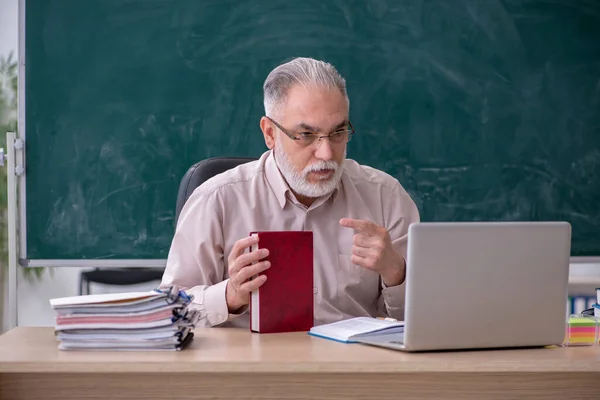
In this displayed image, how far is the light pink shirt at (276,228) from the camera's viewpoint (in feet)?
6.55

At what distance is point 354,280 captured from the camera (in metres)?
2.04

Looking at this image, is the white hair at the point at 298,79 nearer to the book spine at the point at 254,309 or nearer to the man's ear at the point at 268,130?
the man's ear at the point at 268,130

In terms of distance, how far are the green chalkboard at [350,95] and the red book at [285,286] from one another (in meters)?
1.61

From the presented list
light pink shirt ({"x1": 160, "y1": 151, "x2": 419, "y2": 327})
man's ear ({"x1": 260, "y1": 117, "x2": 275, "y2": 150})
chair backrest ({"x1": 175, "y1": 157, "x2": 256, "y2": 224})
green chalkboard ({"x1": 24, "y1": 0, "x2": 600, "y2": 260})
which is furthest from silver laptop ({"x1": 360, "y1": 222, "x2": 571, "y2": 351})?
green chalkboard ({"x1": 24, "y1": 0, "x2": 600, "y2": 260})

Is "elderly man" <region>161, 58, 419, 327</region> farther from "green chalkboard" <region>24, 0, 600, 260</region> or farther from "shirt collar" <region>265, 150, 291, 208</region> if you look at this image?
"green chalkboard" <region>24, 0, 600, 260</region>

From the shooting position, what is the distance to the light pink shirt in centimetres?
200

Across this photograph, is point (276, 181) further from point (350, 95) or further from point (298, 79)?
point (350, 95)

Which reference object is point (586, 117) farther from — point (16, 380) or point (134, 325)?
point (16, 380)

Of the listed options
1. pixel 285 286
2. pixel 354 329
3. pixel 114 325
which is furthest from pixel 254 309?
pixel 114 325

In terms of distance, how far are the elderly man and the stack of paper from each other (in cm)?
42

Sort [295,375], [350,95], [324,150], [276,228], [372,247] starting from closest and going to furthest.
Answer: [295,375] → [372,247] → [324,150] → [276,228] → [350,95]

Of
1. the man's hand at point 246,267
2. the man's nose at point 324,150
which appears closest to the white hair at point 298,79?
the man's nose at point 324,150

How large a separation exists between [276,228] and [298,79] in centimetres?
40

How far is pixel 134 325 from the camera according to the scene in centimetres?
144
